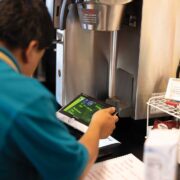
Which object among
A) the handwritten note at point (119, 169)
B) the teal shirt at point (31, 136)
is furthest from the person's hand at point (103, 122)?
the teal shirt at point (31, 136)

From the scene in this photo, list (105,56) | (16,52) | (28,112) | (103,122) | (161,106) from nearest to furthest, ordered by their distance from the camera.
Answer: (28,112), (16,52), (103,122), (161,106), (105,56)

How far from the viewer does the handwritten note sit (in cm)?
86

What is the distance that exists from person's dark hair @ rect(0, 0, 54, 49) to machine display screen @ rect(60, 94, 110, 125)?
0.48 meters

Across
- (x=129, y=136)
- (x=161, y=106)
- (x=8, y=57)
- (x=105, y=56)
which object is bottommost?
(x=129, y=136)

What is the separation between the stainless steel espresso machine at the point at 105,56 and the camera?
1.14 meters

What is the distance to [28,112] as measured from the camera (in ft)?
1.71

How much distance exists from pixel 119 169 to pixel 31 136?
43cm

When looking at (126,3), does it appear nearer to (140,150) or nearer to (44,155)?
(140,150)

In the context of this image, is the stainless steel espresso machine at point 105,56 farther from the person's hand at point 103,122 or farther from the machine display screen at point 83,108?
the person's hand at point 103,122

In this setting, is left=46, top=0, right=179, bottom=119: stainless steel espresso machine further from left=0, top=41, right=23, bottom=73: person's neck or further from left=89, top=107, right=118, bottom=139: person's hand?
left=0, top=41, right=23, bottom=73: person's neck

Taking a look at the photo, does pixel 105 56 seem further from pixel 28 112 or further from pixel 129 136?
pixel 28 112

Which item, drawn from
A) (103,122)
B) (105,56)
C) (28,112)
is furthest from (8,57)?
(105,56)

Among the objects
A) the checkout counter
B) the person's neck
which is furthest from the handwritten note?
the person's neck

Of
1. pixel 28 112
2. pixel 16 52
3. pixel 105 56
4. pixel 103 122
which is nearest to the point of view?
pixel 28 112
